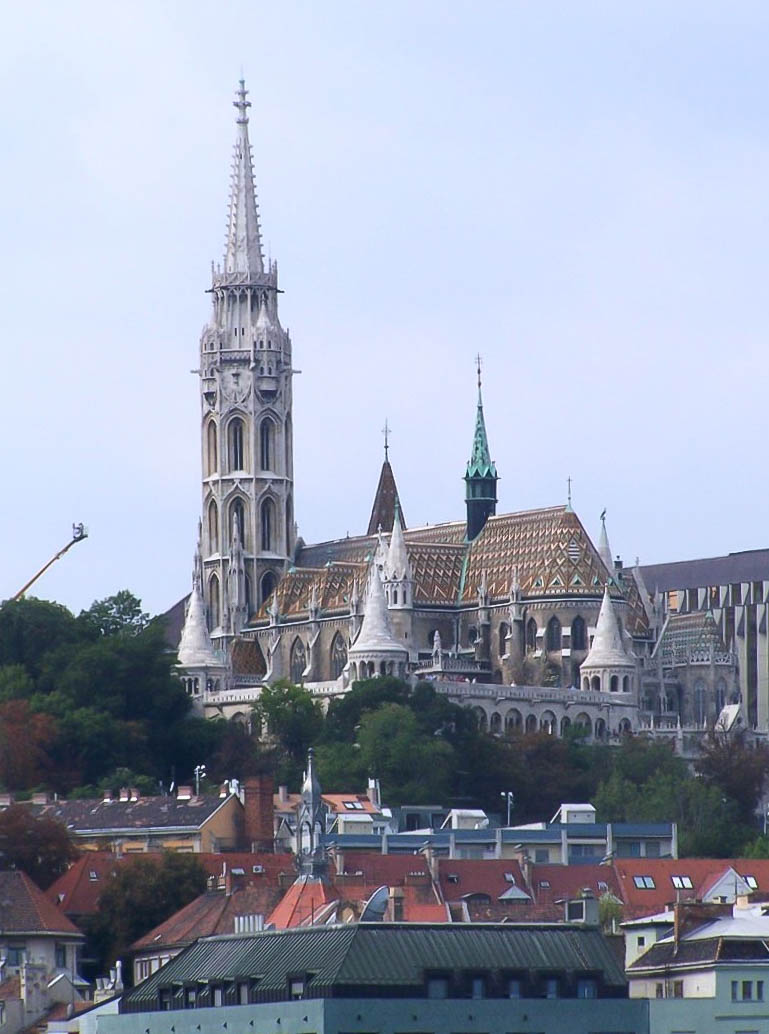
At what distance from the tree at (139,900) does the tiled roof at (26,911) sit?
143cm

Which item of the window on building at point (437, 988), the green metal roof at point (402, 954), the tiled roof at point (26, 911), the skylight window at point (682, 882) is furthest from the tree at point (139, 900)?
the window on building at point (437, 988)

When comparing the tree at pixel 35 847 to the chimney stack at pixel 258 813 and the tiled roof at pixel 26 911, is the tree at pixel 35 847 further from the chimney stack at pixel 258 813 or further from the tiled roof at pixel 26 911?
the chimney stack at pixel 258 813

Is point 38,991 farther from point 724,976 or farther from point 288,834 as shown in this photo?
point 288,834

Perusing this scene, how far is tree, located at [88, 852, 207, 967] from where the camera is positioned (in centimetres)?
14075

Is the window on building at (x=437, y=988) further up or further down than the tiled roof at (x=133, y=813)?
further down

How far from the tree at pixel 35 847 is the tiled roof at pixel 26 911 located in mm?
11424

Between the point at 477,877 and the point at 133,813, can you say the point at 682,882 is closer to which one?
the point at 477,877

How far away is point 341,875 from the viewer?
142 m

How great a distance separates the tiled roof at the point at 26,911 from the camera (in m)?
137

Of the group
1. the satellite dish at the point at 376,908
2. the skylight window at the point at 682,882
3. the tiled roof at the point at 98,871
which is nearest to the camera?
the satellite dish at the point at 376,908

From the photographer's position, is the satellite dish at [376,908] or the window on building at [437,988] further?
the satellite dish at [376,908]

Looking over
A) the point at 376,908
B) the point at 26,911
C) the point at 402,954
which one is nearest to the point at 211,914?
the point at 26,911

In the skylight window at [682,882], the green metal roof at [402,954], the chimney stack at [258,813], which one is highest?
the chimney stack at [258,813]

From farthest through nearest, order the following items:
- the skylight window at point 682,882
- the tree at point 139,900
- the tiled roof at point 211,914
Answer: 1. the skylight window at point 682,882
2. the tree at point 139,900
3. the tiled roof at point 211,914
